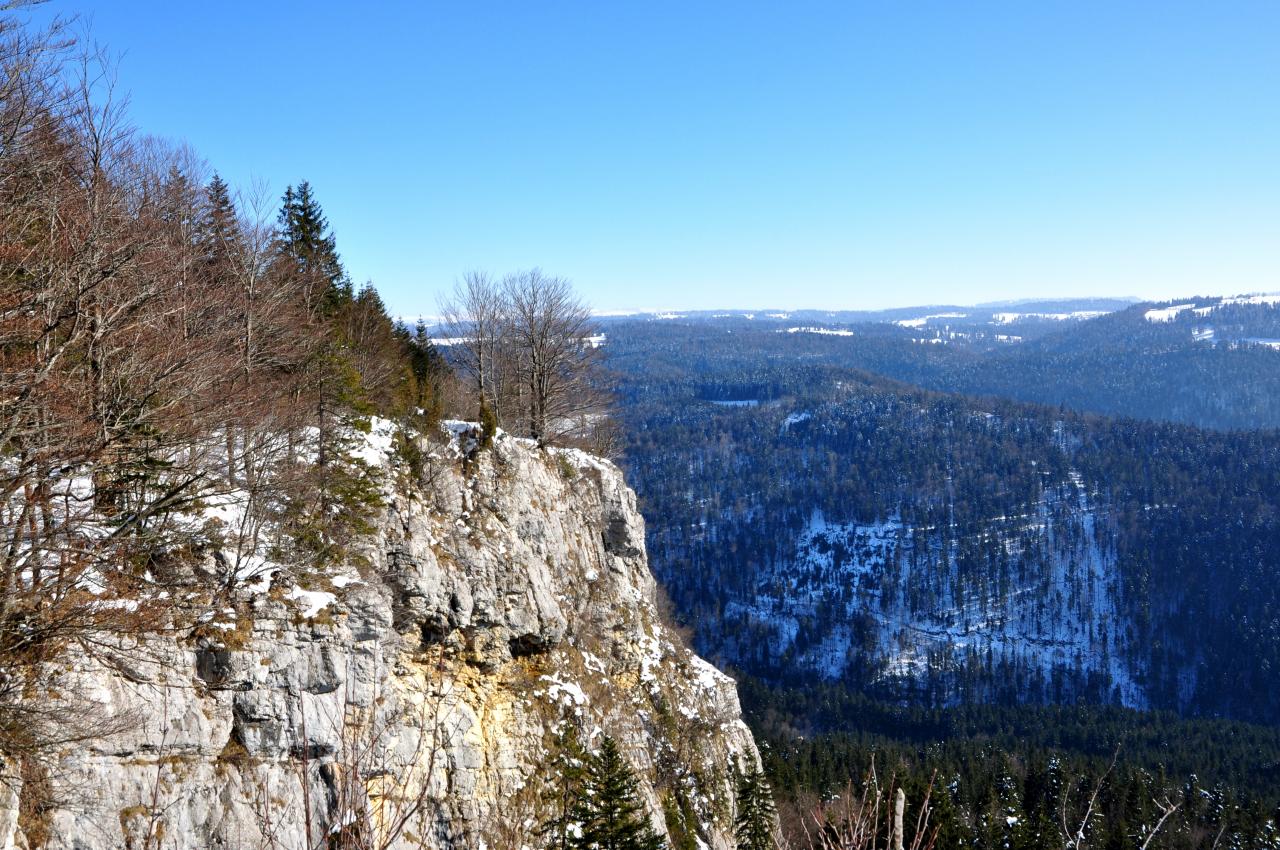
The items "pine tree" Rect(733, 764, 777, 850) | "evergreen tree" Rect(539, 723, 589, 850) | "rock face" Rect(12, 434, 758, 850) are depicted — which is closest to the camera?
"rock face" Rect(12, 434, 758, 850)

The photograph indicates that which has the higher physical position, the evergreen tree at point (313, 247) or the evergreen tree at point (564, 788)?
the evergreen tree at point (313, 247)

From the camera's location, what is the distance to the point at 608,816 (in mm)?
18484

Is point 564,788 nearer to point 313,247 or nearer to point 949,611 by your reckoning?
point 313,247

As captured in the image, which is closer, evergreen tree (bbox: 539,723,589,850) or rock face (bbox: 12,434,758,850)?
rock face (bbox: 12,434,758,850)

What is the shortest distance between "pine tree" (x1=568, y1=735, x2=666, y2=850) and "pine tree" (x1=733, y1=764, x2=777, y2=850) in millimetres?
9416

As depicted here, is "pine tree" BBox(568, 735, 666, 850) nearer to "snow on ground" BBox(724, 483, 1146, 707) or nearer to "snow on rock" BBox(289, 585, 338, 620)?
"snow on rock" BBox(289, 585, 338, 620)

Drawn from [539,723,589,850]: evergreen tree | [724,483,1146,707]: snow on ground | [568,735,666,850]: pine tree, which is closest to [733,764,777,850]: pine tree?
[568,735,666,850]: pine tree

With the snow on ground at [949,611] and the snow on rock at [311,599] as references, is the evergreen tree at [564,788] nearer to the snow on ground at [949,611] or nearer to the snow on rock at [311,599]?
the snow on rock at [311,599]

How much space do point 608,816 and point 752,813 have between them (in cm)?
1170

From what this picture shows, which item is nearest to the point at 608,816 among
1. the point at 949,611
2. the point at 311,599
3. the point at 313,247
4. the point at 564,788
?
the point at 564,788

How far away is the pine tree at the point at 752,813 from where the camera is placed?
27.4 metres

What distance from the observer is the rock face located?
12.6m

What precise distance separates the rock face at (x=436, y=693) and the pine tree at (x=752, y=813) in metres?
1.03

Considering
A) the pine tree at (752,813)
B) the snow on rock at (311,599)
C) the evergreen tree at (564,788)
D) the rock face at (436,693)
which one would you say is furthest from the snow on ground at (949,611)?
the snow on rock at (311,599)
